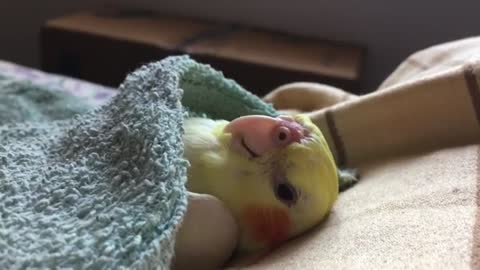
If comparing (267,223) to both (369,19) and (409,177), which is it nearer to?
(409,177)

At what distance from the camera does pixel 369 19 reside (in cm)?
158

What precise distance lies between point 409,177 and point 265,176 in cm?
15

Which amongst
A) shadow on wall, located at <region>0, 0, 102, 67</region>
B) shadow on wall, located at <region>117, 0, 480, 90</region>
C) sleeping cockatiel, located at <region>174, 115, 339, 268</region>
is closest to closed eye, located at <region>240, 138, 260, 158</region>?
sleeping cockatiel, located at <region>174, 115, 339, 268</region>

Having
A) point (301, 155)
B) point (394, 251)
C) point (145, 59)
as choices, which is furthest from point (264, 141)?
point (145, 59)

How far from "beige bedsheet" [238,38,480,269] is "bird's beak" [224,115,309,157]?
0.07 metres

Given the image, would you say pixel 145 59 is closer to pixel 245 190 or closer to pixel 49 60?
pixel 49 60

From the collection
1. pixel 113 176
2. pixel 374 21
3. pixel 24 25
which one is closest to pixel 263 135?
pixel 113 176

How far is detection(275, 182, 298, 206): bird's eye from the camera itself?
0.56 m

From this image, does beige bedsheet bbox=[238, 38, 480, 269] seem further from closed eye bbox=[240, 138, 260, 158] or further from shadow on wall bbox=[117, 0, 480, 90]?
shadow on wall bbox=[117, 0, 480, 90]

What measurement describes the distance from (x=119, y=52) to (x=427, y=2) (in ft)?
2.10

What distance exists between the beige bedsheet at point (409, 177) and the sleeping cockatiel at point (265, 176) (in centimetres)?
2

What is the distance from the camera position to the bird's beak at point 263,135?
22.6 inches

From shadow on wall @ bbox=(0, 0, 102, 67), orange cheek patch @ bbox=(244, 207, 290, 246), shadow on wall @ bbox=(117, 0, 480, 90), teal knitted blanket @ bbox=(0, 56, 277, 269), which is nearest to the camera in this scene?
teal knitted blanket @ bbox=(0, 56, 277, 269)

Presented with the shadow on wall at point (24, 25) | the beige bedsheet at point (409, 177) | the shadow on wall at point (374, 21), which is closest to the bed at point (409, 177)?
the beige bedsheet at point (409, 177)
